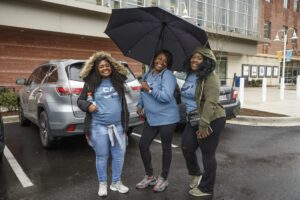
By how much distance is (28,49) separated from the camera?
45.2 feet

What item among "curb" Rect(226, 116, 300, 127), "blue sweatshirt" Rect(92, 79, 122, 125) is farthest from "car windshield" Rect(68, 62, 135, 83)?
"curb" Rect(226, 116, 300, 127)

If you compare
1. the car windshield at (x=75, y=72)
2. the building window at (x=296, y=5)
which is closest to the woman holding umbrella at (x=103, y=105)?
the car windshield at (x=75, y=72)

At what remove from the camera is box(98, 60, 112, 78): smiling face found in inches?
137

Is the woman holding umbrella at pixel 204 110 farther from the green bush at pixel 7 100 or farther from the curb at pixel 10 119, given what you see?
the green bush at pixel 7 100

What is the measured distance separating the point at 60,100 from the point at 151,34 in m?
2.20

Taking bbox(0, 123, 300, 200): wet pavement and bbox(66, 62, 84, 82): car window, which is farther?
bbox(66, 62, 84, 82): car window

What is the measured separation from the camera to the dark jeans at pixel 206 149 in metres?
3.40

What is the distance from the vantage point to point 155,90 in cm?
349

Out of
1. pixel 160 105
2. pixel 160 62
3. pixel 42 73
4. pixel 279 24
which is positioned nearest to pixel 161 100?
pixel 160 105

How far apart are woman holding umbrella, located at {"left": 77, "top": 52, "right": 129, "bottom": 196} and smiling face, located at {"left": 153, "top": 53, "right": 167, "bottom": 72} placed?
40 cm

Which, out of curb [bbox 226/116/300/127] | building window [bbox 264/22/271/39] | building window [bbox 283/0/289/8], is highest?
building window [bbox 283/0/289/8]

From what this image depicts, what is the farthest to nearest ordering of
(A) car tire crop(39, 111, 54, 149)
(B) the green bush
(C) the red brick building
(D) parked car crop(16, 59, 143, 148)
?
(C) the red brick building < (B) the green bush < (A) car tire crop(39, 111, 54, 149) < (D) parked car crop(16, 59, 143, 148)

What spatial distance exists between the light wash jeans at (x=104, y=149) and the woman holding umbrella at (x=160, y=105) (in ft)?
0.98

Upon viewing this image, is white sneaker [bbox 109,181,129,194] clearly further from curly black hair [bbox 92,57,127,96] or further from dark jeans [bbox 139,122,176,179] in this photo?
curly black hair [bbox 92,57,127,96]
